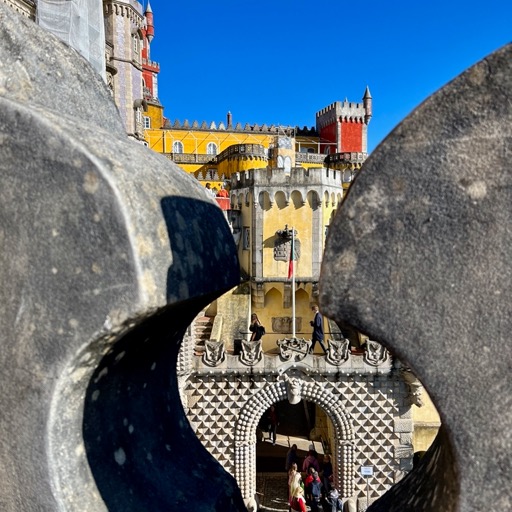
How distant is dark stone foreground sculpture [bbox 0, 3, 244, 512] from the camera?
1.16 m

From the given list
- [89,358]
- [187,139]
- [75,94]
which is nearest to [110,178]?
[89,358]

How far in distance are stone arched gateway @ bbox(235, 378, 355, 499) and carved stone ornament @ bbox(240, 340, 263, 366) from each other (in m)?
0.66

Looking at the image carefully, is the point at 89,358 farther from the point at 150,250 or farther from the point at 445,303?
the point at 445,303

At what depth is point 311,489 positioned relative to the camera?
10.3 meters

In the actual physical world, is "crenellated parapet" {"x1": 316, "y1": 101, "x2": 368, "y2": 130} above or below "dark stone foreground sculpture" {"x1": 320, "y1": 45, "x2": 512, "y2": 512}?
above

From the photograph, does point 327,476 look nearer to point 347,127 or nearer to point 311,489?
point 311,489

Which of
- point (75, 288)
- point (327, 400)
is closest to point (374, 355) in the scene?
point (327, 400)

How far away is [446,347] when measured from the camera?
3.65ft

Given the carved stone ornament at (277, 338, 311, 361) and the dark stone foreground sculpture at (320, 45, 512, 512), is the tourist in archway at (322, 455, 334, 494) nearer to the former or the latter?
the carved stone ornament at (277, 338, 311, 361)

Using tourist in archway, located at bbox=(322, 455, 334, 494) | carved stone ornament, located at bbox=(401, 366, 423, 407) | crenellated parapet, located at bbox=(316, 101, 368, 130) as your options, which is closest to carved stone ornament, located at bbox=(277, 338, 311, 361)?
carved stone ornament, located at bbox=(401, 366, 423, 407)

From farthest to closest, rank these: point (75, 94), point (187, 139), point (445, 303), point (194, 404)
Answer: point (187, 139) < point (194, 404) < point (75, 94) < point (445, 303)

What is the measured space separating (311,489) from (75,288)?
10.5 meters

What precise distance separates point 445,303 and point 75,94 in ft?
4.46

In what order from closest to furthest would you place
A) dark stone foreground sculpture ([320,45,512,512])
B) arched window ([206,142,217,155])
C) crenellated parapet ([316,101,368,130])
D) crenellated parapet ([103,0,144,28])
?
dark stone foreground sculpture ([320,45,512,512]), crenellated parapet ([103,0,144,28]), arched window ([206,142,217,155]), crenellated parapet ([316,101,368,130])
